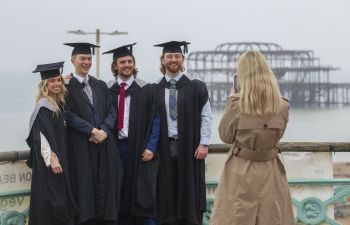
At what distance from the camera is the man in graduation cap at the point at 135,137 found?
5.31 meters

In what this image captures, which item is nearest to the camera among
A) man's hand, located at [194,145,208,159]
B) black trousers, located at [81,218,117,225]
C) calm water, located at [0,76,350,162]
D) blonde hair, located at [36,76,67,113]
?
blonde hair, located at [36,76,67,113]

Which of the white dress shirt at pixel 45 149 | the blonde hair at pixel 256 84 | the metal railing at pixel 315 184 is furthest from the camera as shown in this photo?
the metal railing at pixel 315 184

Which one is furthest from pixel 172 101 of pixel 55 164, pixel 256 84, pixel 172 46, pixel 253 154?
pixel 256 84

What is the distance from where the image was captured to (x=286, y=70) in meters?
123

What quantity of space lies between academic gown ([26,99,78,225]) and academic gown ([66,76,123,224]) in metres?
0.11

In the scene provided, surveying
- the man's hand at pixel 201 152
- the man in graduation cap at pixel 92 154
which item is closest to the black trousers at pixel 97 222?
the man in graduation cap at pixel 92 154

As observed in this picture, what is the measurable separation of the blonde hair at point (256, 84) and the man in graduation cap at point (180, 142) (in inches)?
41.7

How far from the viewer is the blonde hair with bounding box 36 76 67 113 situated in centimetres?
509

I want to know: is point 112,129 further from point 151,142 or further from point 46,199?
point 46,199

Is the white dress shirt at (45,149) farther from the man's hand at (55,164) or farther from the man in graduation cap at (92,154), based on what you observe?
the man in graduation cap at (92,154)

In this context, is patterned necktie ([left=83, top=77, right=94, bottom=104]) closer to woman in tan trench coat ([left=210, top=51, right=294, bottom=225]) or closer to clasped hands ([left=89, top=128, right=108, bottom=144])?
clasped hands ([left=89, top=128, right=108, bottom=144])

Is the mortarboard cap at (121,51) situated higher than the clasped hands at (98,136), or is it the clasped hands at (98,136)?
the mortarboard cap at (121,51)

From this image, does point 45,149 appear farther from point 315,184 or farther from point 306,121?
point 306,121

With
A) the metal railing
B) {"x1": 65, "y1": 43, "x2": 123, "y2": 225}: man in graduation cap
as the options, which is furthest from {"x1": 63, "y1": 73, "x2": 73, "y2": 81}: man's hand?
the metal railing
